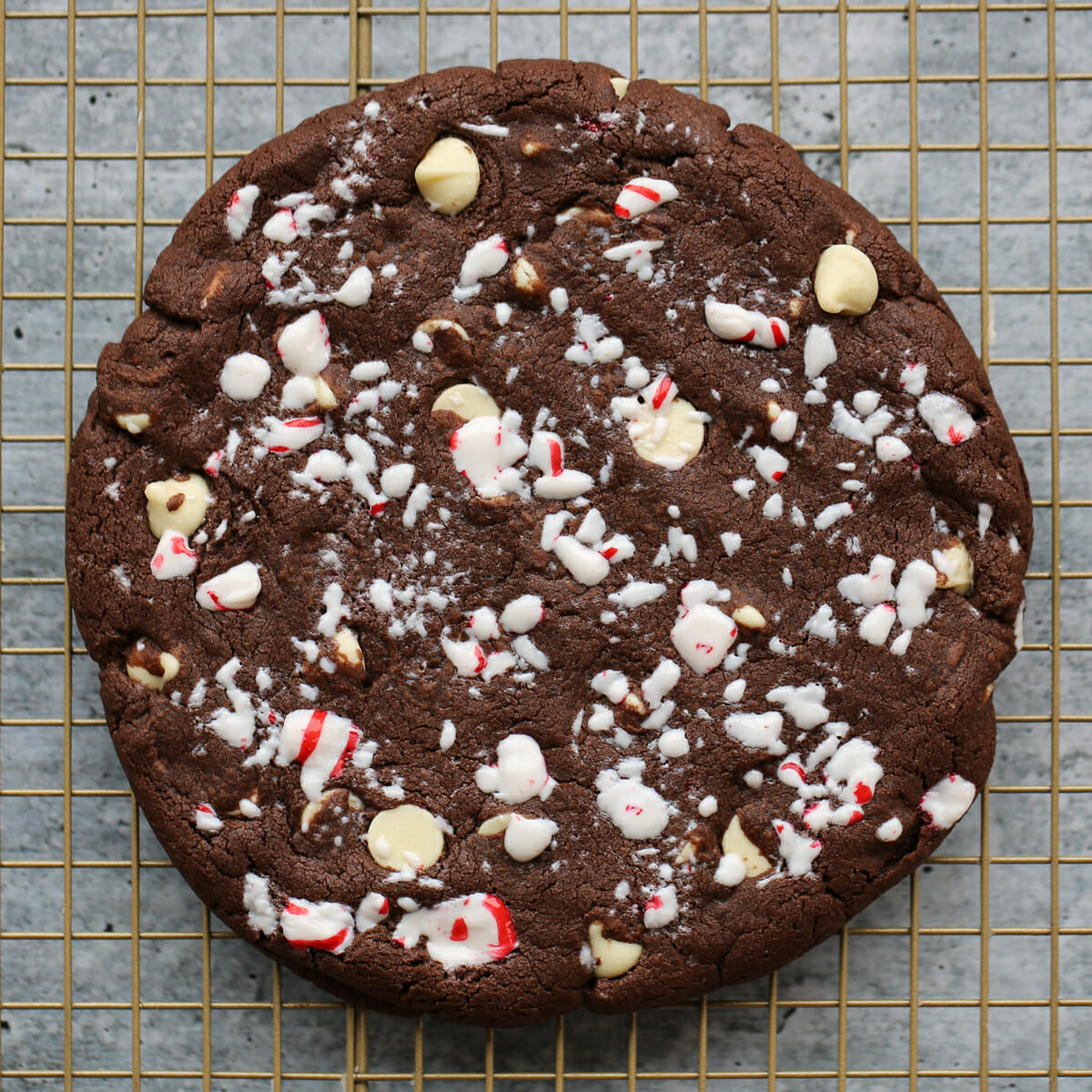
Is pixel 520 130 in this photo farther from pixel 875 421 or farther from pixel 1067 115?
pixel 1067 115

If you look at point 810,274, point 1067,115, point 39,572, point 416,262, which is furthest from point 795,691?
point 39,572

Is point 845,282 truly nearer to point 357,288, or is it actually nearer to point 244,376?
point 357,288

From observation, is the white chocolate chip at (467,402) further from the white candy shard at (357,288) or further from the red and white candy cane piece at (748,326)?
the red and white candy cane piece at (748,326)

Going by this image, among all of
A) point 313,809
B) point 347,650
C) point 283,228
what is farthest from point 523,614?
point 283,228

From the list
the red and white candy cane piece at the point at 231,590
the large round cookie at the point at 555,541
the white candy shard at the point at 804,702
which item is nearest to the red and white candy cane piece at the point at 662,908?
the large round cookie at the point at 555,541

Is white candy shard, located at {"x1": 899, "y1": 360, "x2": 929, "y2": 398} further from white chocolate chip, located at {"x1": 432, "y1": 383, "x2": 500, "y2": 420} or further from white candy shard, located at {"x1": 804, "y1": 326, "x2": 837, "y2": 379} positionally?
white chocolate chip, located at {"x1": 432, "y1": 383, "x2": 500, "y2": 420}

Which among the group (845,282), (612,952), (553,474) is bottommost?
(612,952)

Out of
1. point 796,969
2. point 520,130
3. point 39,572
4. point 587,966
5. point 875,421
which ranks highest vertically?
point 520,130
